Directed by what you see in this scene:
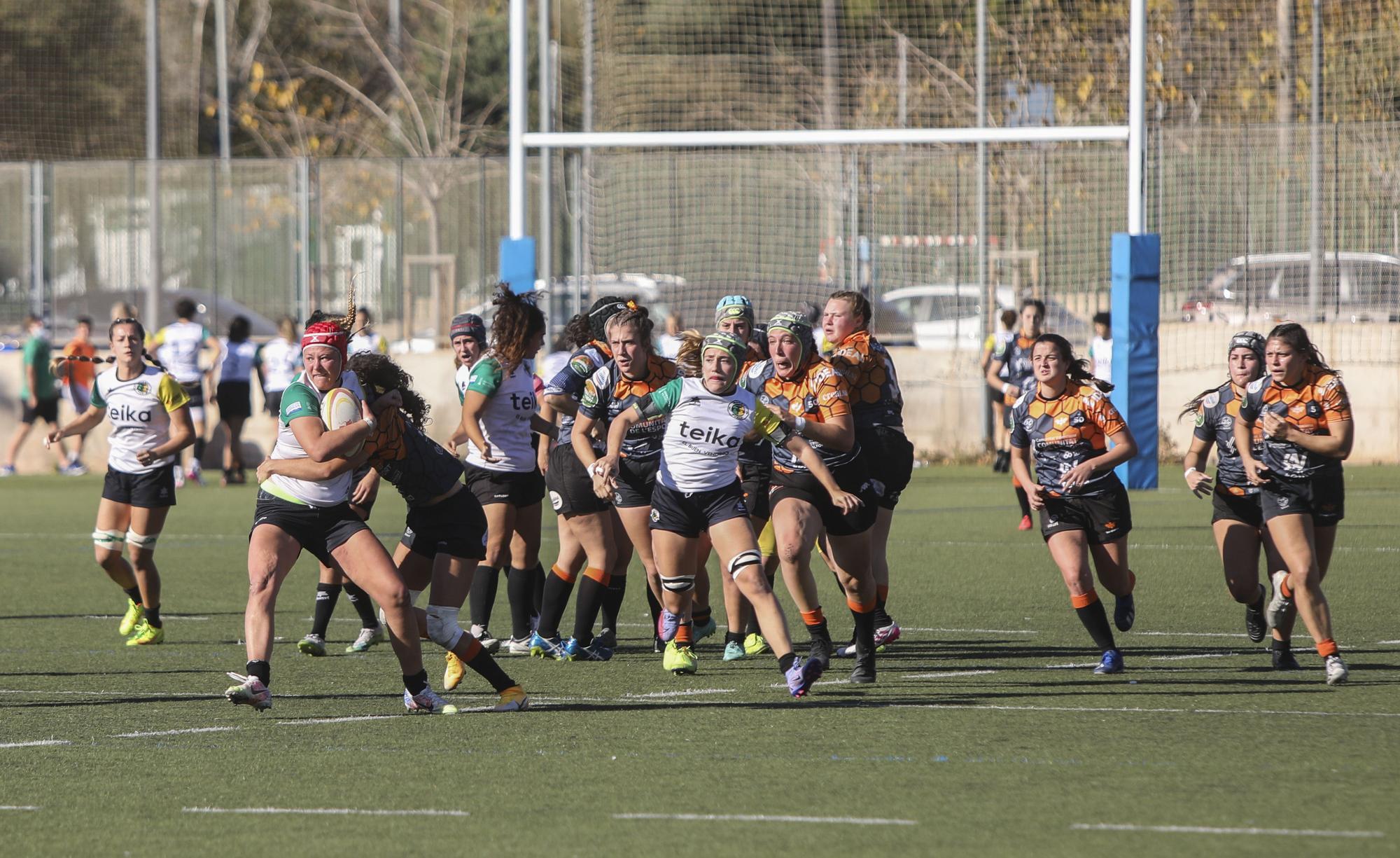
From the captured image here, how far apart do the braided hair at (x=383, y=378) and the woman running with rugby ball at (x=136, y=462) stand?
8.81 feet

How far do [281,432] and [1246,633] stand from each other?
19.1ft

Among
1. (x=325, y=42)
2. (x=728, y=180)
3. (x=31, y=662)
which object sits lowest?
(x=31, y=662)

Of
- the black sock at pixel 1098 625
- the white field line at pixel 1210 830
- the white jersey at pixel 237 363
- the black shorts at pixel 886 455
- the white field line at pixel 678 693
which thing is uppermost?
the white jersey at pixel 237 363

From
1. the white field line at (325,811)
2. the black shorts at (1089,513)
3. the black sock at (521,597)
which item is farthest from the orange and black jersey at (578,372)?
the white field line at (325,811)

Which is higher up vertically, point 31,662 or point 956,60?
point 956,60

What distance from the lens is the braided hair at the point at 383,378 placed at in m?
8.80

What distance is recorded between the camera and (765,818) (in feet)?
20.7

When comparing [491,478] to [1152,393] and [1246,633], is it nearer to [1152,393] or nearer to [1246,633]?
[1246,633]

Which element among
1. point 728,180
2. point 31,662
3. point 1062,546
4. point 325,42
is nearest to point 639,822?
point 1062,546

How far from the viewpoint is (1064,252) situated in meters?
25.5

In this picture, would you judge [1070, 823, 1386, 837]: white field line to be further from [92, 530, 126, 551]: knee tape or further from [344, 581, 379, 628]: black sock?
[92, 530, 126, 551]: knee tape

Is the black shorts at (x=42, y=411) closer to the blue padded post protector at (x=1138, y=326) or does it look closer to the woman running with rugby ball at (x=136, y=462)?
the blue padded post protector at (x=1138, y=326)

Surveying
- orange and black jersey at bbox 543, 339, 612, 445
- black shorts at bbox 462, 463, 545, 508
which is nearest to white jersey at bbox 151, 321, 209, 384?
black shorts at bbox 462, 463, 545, 508

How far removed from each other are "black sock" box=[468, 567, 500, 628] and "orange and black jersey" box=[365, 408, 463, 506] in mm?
1735
